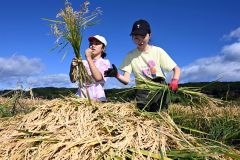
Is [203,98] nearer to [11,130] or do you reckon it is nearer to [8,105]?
[11,130]

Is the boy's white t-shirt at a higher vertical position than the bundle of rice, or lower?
higher

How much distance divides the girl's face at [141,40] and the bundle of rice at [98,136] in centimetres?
180

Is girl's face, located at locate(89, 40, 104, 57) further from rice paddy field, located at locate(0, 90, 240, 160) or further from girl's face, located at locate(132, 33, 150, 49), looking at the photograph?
rice paddy field, located at locate(0, 90, 240, 160)

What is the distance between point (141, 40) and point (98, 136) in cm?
263

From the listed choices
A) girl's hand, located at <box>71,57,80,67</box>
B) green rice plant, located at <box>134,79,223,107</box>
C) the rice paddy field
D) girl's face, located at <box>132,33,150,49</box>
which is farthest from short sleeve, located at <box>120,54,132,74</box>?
the rice paddy field

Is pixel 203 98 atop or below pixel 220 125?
atop

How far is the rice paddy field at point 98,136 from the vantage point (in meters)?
3.34

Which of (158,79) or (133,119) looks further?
(158,79)

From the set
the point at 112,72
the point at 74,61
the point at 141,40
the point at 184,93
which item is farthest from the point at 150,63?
the point at 74,61

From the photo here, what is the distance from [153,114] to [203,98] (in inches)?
37.2

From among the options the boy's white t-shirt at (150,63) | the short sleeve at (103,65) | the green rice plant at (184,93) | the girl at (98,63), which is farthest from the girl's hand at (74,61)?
the short sleeve at (103,65)

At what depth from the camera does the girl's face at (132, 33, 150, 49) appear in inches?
228

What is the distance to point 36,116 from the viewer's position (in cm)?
409

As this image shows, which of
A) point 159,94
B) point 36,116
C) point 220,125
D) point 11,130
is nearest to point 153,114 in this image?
point 159,94
